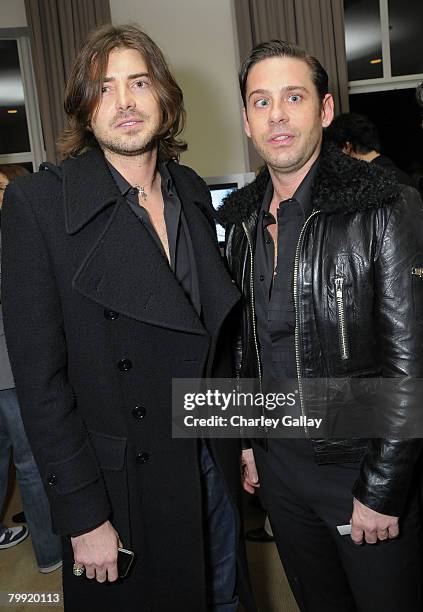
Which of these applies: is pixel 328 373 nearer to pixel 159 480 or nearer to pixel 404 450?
pixel 404 450

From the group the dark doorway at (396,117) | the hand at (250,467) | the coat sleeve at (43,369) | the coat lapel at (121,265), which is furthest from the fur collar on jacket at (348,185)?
the dark doorway at (396,117)

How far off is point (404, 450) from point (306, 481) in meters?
0.28

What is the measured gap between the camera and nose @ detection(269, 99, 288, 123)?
4.80 feet

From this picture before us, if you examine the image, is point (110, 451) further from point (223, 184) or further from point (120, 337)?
point (223, 184)

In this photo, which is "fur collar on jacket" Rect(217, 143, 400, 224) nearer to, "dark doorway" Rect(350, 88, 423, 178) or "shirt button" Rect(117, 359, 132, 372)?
"shirt button" Rect(117, 359, 132, 372)

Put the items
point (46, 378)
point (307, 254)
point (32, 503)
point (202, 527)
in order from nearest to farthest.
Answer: point (46, 378) → point (307, 254) → point (202, 527) → point (32, 503)

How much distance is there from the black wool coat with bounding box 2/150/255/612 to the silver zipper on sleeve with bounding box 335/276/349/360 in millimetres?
259

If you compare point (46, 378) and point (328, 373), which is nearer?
point (46, 378)

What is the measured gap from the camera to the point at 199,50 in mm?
4688

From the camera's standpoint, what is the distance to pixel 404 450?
1.34 m

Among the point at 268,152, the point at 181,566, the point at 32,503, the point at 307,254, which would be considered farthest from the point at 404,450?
the point at 32,503

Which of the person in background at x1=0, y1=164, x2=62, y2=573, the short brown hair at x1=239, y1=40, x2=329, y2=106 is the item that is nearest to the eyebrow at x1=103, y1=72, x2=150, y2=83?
the short brown hair at x1=239, y1=40, x2=329, y2=106

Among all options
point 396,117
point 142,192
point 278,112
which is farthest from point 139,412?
point 396,117

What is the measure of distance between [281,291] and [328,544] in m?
0.71
